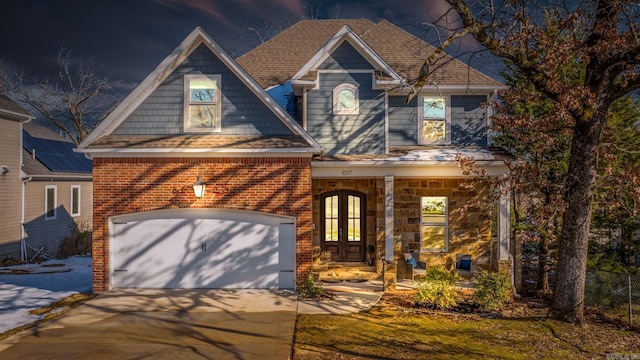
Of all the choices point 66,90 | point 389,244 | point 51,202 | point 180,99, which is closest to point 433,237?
point 389,244

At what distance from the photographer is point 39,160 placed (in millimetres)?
20359

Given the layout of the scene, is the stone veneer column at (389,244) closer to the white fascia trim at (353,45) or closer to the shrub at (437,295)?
the shrub at (437,295)

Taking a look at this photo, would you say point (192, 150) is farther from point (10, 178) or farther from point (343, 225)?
point (10, 178)

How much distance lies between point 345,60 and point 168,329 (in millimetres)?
8687

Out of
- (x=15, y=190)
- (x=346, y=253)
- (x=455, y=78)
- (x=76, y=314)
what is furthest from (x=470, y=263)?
(x=15, y=190)

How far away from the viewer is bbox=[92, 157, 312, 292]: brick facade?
10.9 m

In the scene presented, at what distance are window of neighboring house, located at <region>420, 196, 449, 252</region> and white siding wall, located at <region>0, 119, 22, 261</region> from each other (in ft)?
56.1

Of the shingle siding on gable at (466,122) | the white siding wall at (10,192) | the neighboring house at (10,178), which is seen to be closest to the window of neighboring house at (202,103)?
the shingle siding on gable at (466,122)

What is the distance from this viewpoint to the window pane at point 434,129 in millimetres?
13375

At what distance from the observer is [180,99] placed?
36.7 feet

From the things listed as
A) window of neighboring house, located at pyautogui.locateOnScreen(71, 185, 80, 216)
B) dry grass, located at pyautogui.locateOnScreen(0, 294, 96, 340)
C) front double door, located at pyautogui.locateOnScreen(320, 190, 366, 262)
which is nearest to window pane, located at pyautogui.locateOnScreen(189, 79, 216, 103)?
front double door, located at pyautogui.locateOnScreen(320, 190, 366, 262)

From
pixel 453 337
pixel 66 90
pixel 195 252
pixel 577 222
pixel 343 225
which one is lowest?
pixel 453 337

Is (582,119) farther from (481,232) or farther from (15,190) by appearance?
(15,190)

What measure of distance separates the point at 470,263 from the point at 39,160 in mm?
20696
